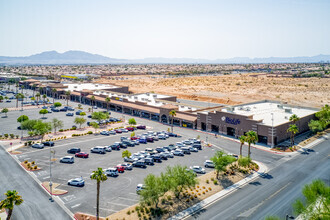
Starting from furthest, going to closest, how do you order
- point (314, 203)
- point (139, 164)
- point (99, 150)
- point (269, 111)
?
1. point (269, 111)
2. point (99, 150)
3. point (139, 164)
4. point (314, 203)

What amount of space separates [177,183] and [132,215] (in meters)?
8.29

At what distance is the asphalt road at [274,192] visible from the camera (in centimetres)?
3897

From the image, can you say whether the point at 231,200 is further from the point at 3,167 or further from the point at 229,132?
the point at 3,167

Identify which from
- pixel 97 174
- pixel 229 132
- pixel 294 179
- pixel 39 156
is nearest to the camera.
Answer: pixel 97 174

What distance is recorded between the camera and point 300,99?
13925 centimetres

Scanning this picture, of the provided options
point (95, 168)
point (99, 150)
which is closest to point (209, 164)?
point (95, 168)

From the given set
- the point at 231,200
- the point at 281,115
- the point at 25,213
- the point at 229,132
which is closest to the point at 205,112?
the point at 229,132

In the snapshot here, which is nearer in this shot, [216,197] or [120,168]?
[216,197]

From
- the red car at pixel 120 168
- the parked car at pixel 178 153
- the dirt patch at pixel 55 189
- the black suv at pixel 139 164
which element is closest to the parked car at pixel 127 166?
the red car at pixel 120 168

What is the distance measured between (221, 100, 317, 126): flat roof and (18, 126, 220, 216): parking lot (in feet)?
67.1

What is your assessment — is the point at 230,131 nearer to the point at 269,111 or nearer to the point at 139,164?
the point at 269,111

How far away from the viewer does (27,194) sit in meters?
43.3

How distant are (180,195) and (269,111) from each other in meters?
56.9

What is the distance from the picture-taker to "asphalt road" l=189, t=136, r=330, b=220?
38969 mm
